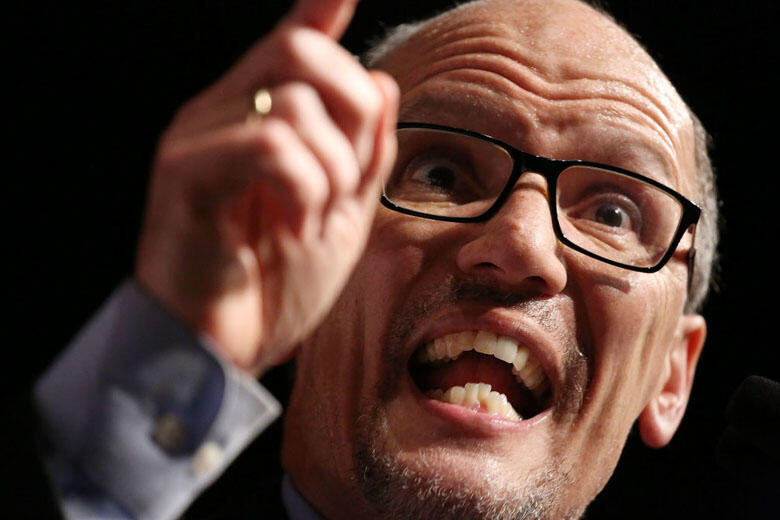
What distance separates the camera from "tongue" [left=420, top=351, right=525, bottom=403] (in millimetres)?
1564

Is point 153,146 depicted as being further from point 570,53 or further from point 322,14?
point 322,14

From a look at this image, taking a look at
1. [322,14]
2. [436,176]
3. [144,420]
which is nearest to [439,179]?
[436,176]

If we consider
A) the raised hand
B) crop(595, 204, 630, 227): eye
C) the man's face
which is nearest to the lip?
the man's face

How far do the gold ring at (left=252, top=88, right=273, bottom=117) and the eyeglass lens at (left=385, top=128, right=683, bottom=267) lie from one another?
2.16 ft

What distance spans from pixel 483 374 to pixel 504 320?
17 cm

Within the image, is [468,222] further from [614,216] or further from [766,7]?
[766,7]

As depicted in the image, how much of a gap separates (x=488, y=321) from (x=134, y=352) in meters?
0.66

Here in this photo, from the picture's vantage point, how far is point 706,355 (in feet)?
7.82

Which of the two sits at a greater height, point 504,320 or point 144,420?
Answer: point 144,420

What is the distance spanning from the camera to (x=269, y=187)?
0.87m

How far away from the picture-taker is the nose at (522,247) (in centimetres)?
140

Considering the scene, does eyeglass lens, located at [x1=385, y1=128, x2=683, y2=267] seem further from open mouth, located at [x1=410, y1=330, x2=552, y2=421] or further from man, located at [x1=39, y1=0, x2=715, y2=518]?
open mouth, located at [x1=410, y1=330, x2=552, y2=421]

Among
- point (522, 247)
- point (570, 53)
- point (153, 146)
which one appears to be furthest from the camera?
point (153, 146)

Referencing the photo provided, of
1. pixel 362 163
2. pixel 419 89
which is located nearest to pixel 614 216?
pixel 419 89
